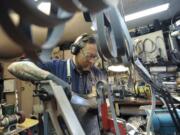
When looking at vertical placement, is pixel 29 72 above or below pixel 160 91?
above

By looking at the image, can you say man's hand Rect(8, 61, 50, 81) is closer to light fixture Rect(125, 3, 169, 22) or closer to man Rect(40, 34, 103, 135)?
man Rect(40, 34, 103, 135)

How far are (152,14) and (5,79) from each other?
3.82m

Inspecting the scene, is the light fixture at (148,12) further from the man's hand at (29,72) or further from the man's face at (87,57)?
the man's hand at (29,72)

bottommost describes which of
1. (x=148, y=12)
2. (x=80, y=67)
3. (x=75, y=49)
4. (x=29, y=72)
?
(x=29, y=72)

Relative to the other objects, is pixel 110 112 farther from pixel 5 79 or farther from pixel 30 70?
pixel 5 79

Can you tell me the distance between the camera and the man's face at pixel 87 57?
1798 mm

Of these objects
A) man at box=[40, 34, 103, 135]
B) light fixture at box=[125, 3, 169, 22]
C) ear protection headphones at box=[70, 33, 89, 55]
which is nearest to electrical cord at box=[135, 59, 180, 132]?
man at box=[40, 34, 103, 135]

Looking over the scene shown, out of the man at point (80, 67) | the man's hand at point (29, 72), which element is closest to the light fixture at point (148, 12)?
the man at point (80, 67)

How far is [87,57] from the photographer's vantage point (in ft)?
6.02

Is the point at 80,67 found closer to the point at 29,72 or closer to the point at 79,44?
the point at 79,44

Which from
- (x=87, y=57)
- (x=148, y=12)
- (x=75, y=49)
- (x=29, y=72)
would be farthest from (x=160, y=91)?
(x=148, y=12)

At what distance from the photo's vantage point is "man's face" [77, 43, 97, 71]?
1.80m

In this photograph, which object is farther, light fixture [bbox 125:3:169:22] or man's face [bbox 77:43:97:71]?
light fixture [bbox 125:3:169:22]

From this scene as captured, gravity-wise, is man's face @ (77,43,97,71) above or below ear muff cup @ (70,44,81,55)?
below
